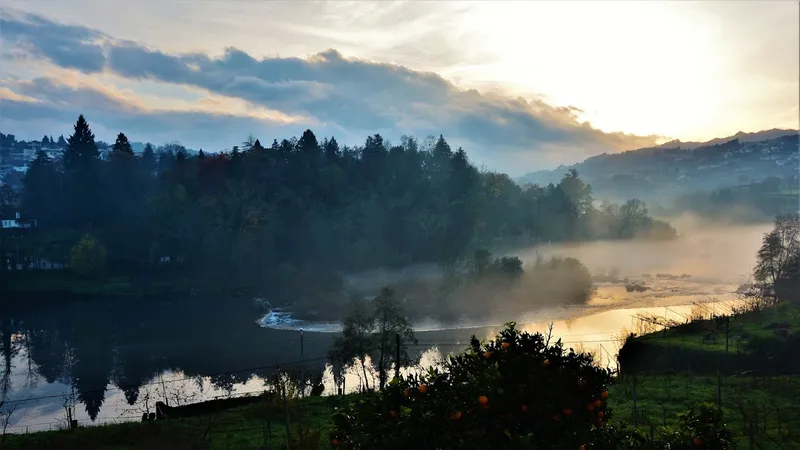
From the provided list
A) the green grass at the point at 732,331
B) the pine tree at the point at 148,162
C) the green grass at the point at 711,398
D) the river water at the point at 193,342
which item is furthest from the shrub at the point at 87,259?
the green grass at the point at 711,398

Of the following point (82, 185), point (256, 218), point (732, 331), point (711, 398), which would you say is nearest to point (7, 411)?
point (711, 398)

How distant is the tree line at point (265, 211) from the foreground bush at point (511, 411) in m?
67.3

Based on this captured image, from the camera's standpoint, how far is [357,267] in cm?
7925

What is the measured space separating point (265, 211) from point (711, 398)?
70098 mm

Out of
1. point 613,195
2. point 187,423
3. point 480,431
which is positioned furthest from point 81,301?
point 613,195

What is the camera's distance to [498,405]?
5422mm

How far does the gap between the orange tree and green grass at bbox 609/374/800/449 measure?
11.4 m

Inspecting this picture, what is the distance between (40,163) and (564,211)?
86.6m

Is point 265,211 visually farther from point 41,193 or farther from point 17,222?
point 17,222

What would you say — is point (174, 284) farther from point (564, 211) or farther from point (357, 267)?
point (564, 211)

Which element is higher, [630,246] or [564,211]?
[564,211]

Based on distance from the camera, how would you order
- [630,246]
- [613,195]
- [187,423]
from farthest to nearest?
[613,195] → [630,246] → [187,423]

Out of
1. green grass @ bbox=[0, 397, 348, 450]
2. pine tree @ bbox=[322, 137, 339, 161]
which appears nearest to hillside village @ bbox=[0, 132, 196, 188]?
pine tree @ bbox=[322, 137, 339, 161]

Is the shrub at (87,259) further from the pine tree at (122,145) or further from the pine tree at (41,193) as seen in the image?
the pine tree at (122,145)
